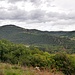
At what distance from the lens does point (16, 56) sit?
4653cm

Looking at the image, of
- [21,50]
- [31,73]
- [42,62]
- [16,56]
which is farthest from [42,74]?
[21,50]

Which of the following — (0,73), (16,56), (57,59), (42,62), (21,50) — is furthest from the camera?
(21,50)

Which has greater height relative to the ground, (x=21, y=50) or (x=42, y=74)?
(x=42, y=74)

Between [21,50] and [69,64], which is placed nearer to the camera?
[69,64]

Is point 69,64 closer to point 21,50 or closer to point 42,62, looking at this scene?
point 42,62

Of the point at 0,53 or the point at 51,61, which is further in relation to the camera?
the point at 0,53

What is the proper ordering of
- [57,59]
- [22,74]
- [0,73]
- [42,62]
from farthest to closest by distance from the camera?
[57,59]
[42,62]
[22,74]
[0,73]

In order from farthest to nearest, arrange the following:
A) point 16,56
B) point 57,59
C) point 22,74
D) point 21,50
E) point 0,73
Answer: point 21,50, point 16,56, point 57,59, point 22,74, point 0,73

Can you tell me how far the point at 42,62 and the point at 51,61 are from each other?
330 cm

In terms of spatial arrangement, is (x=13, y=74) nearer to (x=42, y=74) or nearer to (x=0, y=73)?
(x=0, y=73)

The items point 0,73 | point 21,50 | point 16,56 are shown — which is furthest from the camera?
point 21,50

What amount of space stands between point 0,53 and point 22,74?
38.8 m

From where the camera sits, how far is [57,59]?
3453 cm

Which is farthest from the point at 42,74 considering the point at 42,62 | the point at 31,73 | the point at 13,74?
the point at 42,62
